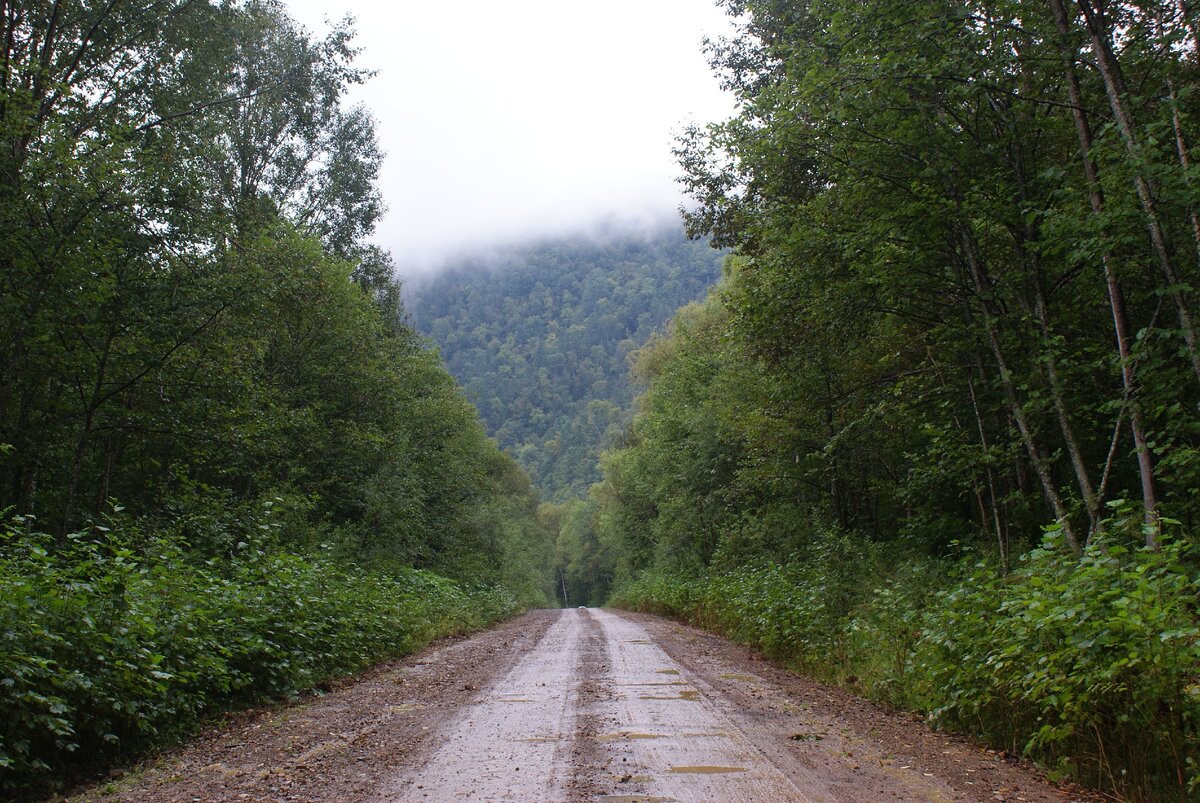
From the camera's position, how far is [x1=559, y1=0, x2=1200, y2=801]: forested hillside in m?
4.65

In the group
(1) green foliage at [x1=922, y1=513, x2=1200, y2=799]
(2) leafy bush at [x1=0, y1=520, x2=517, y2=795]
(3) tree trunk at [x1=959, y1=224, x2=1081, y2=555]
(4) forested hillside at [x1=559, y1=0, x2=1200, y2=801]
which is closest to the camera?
(1) green foliage at [x1=922, y1=513, x2=1200, y2=799]

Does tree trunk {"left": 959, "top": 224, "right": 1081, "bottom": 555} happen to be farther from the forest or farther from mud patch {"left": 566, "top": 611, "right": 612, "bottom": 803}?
mud patch {"left": 566, "top": 611, "right": 612, "bottom": 803}

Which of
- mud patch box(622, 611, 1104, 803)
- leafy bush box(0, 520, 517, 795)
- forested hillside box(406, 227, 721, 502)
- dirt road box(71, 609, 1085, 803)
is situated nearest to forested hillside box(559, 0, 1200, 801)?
mud patch box(622, 611, 1104, 803)

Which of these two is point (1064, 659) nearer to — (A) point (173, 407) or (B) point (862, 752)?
(B) point (862, 752)

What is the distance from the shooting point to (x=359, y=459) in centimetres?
2109

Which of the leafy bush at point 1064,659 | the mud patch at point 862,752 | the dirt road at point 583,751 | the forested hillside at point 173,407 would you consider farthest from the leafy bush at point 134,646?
the leafy bush at point 1064,659

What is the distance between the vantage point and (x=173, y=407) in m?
12.4

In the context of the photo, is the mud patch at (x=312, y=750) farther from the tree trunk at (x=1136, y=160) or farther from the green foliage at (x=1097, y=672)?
the tree trunk at (x=1136, y=160)

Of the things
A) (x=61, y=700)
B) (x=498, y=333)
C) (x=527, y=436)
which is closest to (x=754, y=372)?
(x=61, y=700)

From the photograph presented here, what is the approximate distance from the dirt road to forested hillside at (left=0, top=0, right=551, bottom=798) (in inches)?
33.1

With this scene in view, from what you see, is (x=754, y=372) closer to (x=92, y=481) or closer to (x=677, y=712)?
(x=677, y=712)

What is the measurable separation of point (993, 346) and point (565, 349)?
16212 cm

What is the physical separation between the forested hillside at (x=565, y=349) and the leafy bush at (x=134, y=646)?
11136cm

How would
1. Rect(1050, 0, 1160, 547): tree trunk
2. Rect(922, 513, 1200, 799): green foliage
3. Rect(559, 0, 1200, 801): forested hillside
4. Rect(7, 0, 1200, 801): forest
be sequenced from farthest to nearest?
Rect(1050, 0, 1160, 547): tree trunk
Rect(7, 0, 1200, 801): forest
Rect(559, 0, 1200, 801): forested hillside
Rect(922, 513, 1200, 799): green foliage
